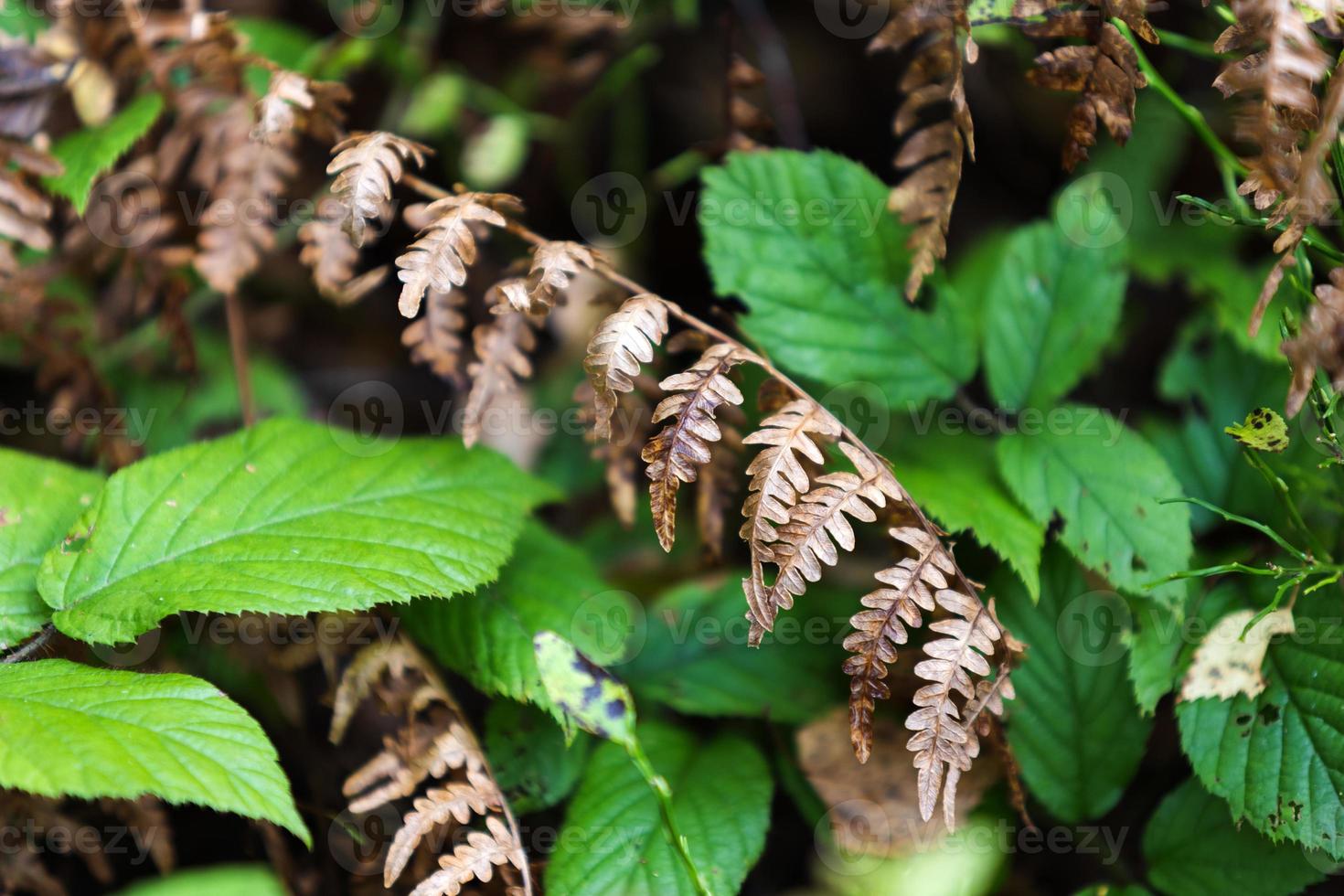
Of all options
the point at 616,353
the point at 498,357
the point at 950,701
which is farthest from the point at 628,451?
the point at 950,701

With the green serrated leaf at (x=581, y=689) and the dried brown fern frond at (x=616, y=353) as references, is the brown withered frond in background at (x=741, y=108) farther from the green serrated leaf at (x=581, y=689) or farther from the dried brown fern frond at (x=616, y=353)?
the green serrated leaf at (x=581, y=689)

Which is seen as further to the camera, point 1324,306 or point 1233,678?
point 1233,678

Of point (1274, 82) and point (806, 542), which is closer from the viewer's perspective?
point (1274, 82)

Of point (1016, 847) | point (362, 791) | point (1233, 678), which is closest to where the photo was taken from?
point (1233, 678)

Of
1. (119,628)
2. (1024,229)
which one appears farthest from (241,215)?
(1024,229)

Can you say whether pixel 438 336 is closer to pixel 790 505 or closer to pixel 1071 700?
pixel 790 505

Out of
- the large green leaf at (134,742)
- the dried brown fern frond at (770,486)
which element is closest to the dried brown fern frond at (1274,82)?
the dried brown fern frond at (770,486)

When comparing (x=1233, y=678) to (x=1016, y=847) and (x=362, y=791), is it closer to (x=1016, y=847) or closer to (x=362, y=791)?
(x=1016, y=847)

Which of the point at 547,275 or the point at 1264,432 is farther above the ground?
the point at 547,275
